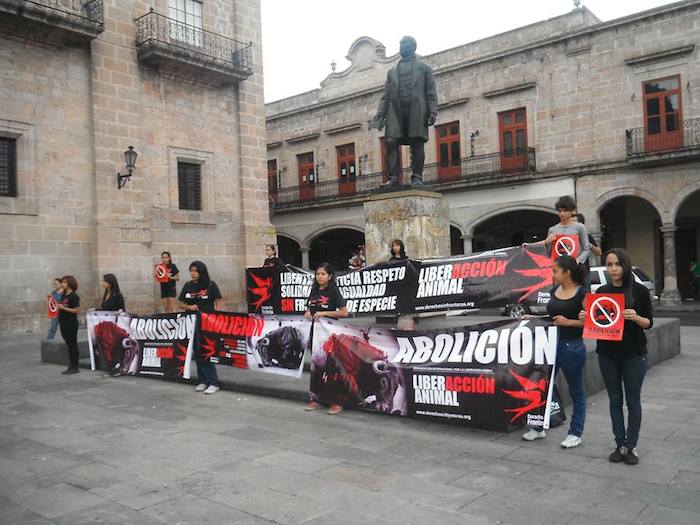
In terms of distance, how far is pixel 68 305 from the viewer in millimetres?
9500

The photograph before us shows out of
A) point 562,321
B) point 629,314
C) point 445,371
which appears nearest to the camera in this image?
point 629,314

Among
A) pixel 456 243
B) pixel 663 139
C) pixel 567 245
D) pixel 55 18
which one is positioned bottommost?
pixel 567 245

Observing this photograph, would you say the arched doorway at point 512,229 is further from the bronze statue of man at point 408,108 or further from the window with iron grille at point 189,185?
the bronze statue of man at point 408,108

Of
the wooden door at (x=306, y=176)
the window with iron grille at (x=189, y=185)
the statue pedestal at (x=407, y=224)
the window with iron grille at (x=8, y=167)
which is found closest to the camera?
the statue pedestal at (x=407, y=224)

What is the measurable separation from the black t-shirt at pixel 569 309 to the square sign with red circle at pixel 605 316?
357mm

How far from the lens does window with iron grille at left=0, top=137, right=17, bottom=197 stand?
1510 cm

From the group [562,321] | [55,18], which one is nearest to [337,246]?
[55,18]

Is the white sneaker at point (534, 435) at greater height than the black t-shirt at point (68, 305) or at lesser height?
lesser

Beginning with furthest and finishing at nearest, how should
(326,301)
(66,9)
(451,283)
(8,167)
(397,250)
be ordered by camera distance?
(66,9) → (8,167) → (397,250) → (451,283) → (326,301)

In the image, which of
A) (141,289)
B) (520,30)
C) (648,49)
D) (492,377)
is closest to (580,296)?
(492,377)

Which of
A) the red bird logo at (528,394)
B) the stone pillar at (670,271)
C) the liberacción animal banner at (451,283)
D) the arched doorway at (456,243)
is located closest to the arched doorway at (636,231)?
the stone pillar at (670,271)

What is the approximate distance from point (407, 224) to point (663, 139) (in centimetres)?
1573

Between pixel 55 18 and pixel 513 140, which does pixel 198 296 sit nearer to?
pixel 55 18

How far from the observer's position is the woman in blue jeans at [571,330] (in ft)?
16.3
